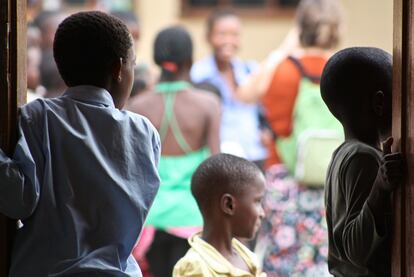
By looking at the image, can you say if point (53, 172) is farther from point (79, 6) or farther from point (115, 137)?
point (79, 6)

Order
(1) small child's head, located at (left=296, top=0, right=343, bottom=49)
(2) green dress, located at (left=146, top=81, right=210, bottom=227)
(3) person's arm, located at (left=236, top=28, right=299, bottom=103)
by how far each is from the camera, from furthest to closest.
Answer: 1. (3) person's arm, located at (left=236, top=28, right=299, bottom=103)
2. (1) small child's head, located at (left=296, top=0, right=343, bottom=49)
3. (2) green dress, located at (left=146, top=81, right=210, bottom=227)

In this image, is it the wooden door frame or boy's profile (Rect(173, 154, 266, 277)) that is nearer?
the wooden door frame

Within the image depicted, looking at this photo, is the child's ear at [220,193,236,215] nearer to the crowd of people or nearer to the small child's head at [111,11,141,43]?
the crowd of people

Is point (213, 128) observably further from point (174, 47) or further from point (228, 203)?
point (228, 203)

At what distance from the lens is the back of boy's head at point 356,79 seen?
122 inches

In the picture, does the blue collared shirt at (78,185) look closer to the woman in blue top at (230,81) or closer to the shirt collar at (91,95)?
the shirt collar at (91,95)

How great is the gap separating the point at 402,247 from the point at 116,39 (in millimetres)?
935

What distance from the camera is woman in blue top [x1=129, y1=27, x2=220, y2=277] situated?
219 inches

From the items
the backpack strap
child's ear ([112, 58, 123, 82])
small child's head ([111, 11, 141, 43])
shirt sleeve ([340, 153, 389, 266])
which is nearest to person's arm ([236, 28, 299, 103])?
the backpack strap

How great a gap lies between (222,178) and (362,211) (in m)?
1.03

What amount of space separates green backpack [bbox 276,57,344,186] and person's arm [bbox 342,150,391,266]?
270 cm

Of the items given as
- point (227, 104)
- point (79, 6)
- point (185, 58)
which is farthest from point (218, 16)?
point (79, 6)

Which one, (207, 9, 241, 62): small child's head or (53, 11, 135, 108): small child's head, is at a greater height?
(53, 11, 135, 108): small child's head

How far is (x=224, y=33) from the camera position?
302 inches
